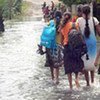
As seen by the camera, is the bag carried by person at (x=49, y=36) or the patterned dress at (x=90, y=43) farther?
the bag carried by person at (x=49, y=36)

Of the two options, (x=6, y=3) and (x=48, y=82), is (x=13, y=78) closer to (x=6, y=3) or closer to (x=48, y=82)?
(x=48, y=82)

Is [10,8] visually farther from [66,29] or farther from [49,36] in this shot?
[66,29]

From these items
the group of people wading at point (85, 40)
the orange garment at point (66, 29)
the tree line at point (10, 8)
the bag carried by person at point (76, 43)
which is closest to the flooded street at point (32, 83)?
the group of people wading at point (85, 40)

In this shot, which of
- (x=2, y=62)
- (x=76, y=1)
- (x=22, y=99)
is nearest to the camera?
(x=22, y=99)

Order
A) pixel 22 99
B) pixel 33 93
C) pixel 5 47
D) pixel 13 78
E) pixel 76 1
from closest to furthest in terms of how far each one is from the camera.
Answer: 1. pixel 22 99
2. pixel 33 93
3. pixel 13 78
4. pixel 5 47
5. pixel 76 1

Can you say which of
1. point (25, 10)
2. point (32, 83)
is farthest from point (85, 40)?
point (25, 10)

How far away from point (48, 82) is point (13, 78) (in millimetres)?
1062

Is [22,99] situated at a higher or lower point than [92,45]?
lower

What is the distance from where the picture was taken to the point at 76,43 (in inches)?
383

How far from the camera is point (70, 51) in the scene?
9.82 meters

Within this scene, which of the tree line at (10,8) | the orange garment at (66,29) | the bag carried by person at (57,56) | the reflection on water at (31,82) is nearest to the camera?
the reflection on water at (31,82)

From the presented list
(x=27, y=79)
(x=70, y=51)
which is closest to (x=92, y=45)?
(x=70, y=51)

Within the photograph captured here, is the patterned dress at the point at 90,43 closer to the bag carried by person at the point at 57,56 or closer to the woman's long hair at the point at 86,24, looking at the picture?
the woman's long hair at the point at 86,24

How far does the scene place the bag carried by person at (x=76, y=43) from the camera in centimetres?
970
